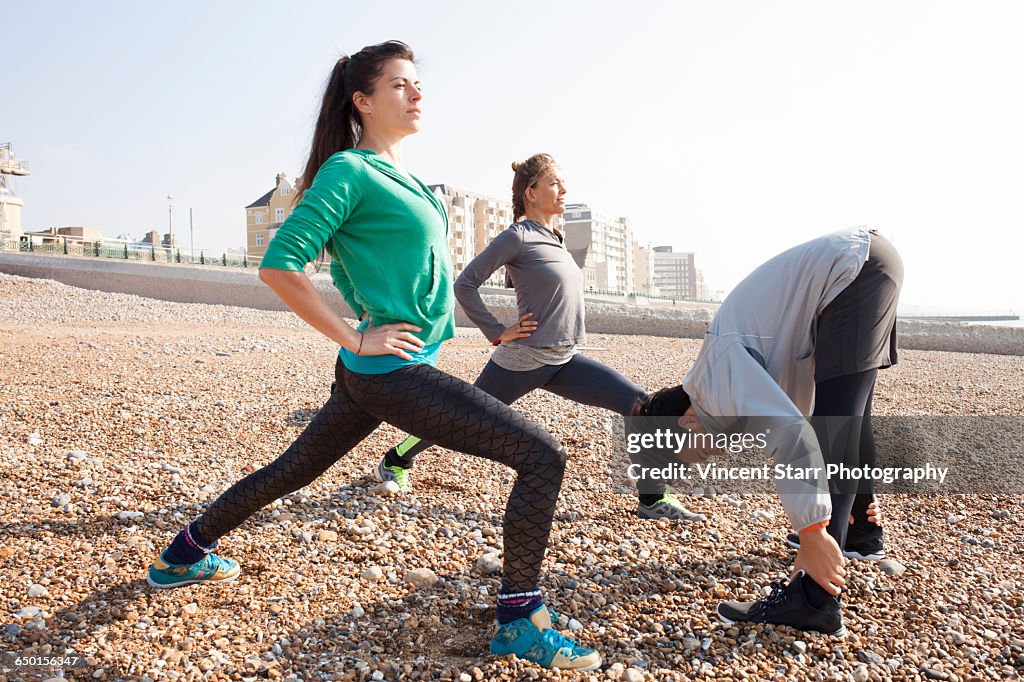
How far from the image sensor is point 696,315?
51.5 feet

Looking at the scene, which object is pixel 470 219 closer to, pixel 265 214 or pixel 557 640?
pixel 265 214

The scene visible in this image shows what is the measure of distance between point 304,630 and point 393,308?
124 cm

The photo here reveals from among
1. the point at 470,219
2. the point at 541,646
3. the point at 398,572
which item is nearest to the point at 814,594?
the point at 541,646

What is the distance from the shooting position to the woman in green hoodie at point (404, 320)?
87.0 inches

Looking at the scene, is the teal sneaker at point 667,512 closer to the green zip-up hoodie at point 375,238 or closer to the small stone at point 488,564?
the small stone at point 488,564

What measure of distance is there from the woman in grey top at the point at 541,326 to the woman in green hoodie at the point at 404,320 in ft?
4.93

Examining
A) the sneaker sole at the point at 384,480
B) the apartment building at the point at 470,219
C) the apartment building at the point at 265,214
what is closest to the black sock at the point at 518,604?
the sneaker sole at the point at 384,480

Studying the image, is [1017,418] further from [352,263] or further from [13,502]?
[13,502]

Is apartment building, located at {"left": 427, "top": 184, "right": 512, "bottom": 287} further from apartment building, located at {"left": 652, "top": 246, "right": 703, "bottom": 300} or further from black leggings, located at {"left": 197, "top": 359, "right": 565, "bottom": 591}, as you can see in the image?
apartment building, located at {"left": 652, "top": 246, "right": 703, "bottom": 300}

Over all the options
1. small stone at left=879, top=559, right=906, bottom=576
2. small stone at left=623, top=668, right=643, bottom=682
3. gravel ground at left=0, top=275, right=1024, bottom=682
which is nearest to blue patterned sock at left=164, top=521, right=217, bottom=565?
gravel ground at left=0, top=275, right=1024, bottom=682

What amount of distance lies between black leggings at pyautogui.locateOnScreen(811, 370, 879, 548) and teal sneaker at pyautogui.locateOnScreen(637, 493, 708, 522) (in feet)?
3.66

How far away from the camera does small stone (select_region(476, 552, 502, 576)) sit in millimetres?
3185

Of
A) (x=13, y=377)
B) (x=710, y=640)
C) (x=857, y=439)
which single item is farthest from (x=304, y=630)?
(x=13, y=377)

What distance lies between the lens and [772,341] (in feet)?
8.63
